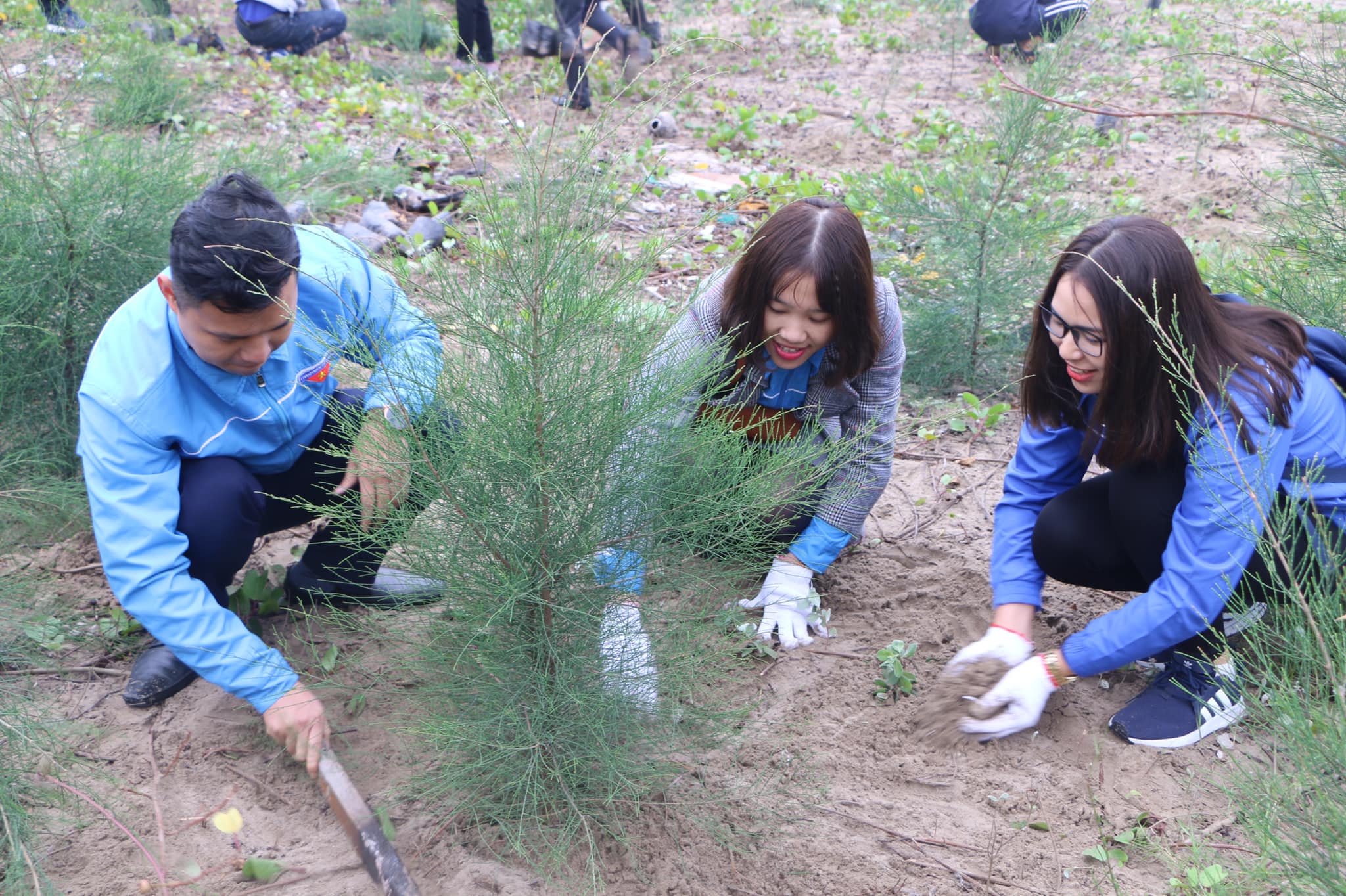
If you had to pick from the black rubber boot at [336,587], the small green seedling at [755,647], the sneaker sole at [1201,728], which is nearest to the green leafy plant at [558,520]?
the black rubber boot at [336,587]

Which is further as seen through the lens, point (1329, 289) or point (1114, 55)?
point (1114, 55)

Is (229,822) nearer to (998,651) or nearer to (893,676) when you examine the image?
(893,676)

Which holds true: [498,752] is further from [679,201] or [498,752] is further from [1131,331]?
[679,201]

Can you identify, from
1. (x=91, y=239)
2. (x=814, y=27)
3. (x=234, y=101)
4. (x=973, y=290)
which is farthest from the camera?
(x=814, y=27)

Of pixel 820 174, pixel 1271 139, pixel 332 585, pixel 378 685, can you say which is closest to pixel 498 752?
pixel 378 685

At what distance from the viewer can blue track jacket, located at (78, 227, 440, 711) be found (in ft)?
6.72

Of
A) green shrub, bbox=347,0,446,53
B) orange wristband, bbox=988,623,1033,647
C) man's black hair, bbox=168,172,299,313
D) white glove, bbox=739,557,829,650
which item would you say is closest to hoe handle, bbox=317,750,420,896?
man's black hair, bbox=168,172,299,313

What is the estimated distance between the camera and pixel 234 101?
6875 millimetres

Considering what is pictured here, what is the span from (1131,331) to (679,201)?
3855mm

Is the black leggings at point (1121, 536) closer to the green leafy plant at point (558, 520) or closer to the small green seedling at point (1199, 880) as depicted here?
the small green seedling at point (1199, 880)

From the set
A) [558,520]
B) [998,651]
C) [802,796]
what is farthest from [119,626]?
[998,651]

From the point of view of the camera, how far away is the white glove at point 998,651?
2.43m

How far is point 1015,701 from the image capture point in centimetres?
237

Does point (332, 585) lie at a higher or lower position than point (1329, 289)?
lower
